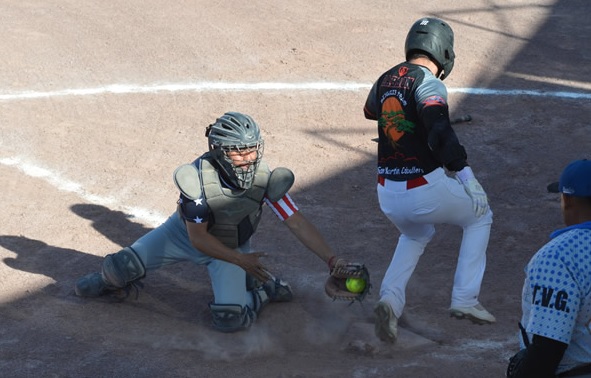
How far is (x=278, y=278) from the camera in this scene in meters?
6.88

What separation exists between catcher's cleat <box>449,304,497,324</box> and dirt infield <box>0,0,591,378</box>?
68 mm

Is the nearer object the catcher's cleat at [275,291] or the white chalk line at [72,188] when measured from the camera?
the catcher's cleat at [275,291]

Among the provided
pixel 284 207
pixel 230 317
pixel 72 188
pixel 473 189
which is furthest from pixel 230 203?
pixel 72 188

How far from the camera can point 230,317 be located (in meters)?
6.18

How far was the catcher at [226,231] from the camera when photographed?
5941 mm

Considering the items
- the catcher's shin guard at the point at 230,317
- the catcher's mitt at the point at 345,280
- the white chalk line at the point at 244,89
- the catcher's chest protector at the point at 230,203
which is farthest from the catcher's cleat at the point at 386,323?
the white chalk line at the point at 244,89

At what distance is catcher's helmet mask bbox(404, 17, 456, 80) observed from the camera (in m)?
5.96

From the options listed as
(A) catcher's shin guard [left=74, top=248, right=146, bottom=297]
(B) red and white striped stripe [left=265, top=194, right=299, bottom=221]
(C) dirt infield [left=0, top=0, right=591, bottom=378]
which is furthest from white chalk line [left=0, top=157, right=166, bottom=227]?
(B) red and white striped stripe [left=265, top=194, right=299, bottom=221]

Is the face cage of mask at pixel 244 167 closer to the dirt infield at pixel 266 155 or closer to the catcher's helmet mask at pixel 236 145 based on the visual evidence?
the catcher's helmet mask at pixel 236 145

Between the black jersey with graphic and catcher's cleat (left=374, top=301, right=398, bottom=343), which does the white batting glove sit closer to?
the black jersey with graphic

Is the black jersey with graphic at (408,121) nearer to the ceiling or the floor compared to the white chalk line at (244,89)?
nearer to the ceiling

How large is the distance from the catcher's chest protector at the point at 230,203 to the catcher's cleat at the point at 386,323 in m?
1.03

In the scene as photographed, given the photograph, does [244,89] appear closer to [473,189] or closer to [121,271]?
[121,271]

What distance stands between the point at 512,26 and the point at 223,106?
4.56m
